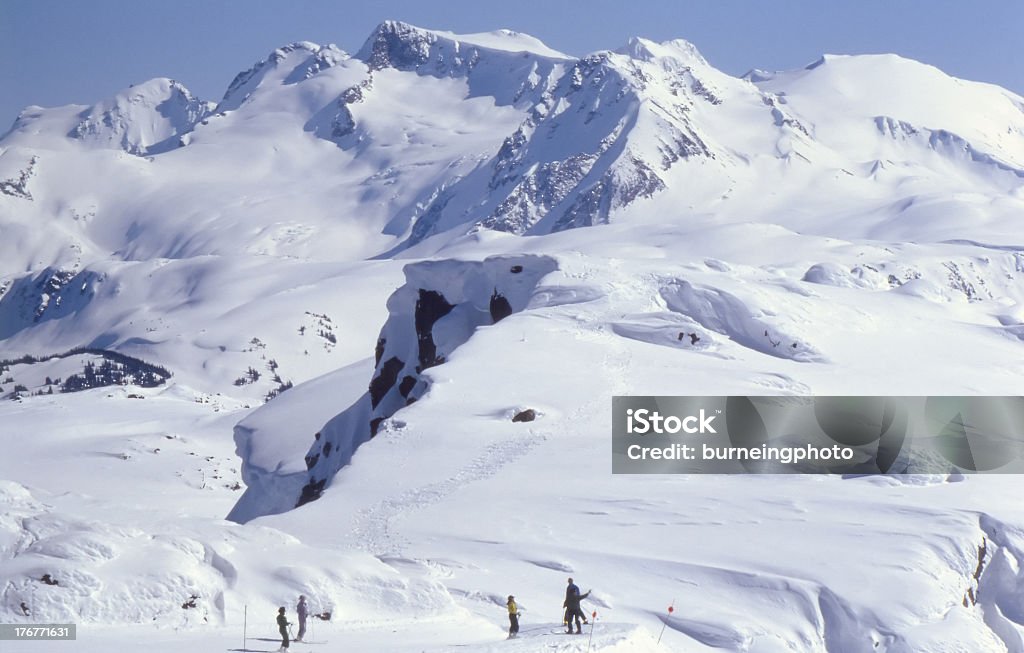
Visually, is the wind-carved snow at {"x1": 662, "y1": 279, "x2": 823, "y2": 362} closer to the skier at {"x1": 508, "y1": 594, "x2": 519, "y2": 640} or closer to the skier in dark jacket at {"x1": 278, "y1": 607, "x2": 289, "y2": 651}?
the skier at {"x1": 508, "y1": 594, "x2": 519, "y2": 640}

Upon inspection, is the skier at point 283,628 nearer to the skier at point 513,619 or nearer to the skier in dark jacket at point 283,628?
the skier in dark jacket at point 283,628

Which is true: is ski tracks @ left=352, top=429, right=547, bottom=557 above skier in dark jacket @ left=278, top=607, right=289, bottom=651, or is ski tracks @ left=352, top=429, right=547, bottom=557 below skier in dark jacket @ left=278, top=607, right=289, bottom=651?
below

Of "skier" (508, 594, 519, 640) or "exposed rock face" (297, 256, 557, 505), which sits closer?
"skier" (508, 594, 519, 640)

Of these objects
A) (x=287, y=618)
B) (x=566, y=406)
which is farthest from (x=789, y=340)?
(x=287, y=618)

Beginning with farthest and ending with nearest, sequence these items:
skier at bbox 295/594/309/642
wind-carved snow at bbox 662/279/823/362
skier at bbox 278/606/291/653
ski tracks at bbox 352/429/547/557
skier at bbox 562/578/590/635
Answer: wind-carved snow at bbox 662/279/823/362, ski tracks at bbox 352/429/547/557, skier at bbox 562/578/590/635, skier at bbox 295/594/309/642, skier at bbox 278/606/291/653

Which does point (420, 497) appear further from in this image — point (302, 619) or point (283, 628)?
point (283, 628)

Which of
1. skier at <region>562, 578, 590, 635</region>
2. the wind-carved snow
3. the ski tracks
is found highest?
skier at <region>562, 578, 590, 635</region>

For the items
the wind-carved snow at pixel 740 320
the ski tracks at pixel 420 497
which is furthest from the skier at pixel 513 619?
the wind-carved snow at pixel 740 320

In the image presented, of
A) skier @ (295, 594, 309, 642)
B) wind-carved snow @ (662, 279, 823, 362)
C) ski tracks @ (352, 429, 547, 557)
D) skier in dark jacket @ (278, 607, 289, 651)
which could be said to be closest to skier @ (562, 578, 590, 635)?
skier @ (295, 594, 309, 642)

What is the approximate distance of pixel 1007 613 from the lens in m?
43.4

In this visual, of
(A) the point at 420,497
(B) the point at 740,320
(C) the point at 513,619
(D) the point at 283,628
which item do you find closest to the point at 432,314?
→ (B) the point at 740,320

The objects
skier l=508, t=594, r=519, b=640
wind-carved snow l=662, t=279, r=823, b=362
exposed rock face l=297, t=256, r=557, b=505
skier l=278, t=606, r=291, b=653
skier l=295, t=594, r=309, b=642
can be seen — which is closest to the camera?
skier l=278, t=606, r=291, b=653

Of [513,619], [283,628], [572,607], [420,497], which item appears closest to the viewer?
[283,628]

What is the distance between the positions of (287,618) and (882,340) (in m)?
52.3
